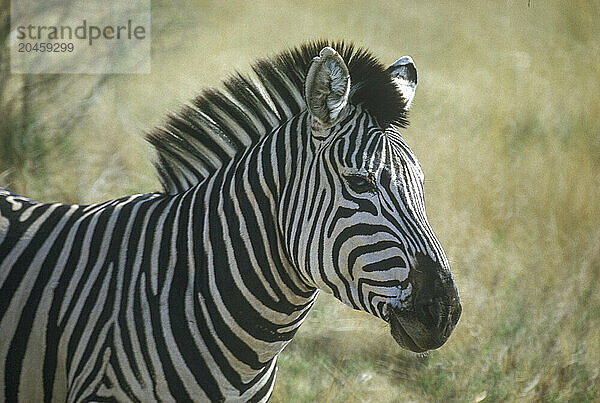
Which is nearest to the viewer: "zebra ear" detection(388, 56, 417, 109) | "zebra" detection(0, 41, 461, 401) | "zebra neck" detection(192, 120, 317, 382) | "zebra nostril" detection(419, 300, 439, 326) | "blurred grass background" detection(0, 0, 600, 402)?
"zebra nostril" detection(419, 300, 439, 326)

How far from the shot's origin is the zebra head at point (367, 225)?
205cm

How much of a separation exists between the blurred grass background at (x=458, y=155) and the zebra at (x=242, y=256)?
75.1 inches

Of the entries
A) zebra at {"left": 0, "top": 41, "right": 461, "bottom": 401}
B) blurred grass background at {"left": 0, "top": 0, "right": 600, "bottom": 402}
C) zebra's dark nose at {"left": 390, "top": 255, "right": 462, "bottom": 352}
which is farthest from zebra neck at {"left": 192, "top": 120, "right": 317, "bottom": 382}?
blurred grass background at {"left": 0, "top": 0, "right": 600, "bottom": 402}

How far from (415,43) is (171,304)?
6835 mm

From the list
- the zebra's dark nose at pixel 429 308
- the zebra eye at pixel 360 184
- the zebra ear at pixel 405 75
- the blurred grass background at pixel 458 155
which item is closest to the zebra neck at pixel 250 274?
the zebra eye at pixel 360 184

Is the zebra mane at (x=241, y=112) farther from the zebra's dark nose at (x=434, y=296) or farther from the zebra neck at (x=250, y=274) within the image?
the zebra's dark nose at (x=434, y=296)

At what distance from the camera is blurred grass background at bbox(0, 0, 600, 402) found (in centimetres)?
453

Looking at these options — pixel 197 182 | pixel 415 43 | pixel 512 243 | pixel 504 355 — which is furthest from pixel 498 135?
pixel 197 182

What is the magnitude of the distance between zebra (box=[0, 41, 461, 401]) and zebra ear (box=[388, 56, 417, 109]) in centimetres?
9

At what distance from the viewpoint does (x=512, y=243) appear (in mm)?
5715

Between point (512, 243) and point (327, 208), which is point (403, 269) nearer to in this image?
point (327, 208)

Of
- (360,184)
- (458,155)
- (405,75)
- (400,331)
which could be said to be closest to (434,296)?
(400,331)

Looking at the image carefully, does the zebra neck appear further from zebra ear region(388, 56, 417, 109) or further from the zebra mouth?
zebra ear region(388, 56, 417, 109)

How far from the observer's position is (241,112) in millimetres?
2553
